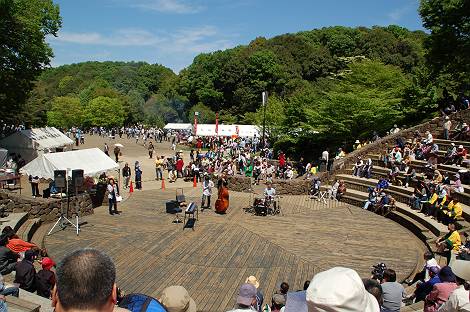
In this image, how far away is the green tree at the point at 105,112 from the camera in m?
78.2

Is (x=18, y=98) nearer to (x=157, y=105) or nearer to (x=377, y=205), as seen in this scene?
(x=377, y=205)

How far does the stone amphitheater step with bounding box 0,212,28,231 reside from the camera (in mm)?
14522

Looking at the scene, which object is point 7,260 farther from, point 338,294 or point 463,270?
point 338,294

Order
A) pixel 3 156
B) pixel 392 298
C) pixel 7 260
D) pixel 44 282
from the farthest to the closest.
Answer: pixel 3 156 → pixel 7 260 → pixel 44 282 → pixel 392 298

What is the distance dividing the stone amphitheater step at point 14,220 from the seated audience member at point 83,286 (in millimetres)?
13941

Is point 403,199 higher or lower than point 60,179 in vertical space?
lower

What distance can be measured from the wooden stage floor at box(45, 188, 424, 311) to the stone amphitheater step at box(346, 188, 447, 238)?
0.34 metres

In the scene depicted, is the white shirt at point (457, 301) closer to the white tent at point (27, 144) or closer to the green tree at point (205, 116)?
the white tent at point (27, 144)

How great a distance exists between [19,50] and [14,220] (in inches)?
692

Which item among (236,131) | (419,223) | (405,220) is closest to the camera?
(419,223)

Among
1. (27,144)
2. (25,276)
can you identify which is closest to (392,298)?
(25,276)

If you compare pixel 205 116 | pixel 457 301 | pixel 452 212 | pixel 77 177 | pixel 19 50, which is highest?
pixel 19 50

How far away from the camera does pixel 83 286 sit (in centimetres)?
201

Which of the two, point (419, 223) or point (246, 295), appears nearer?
point (246, 295)
